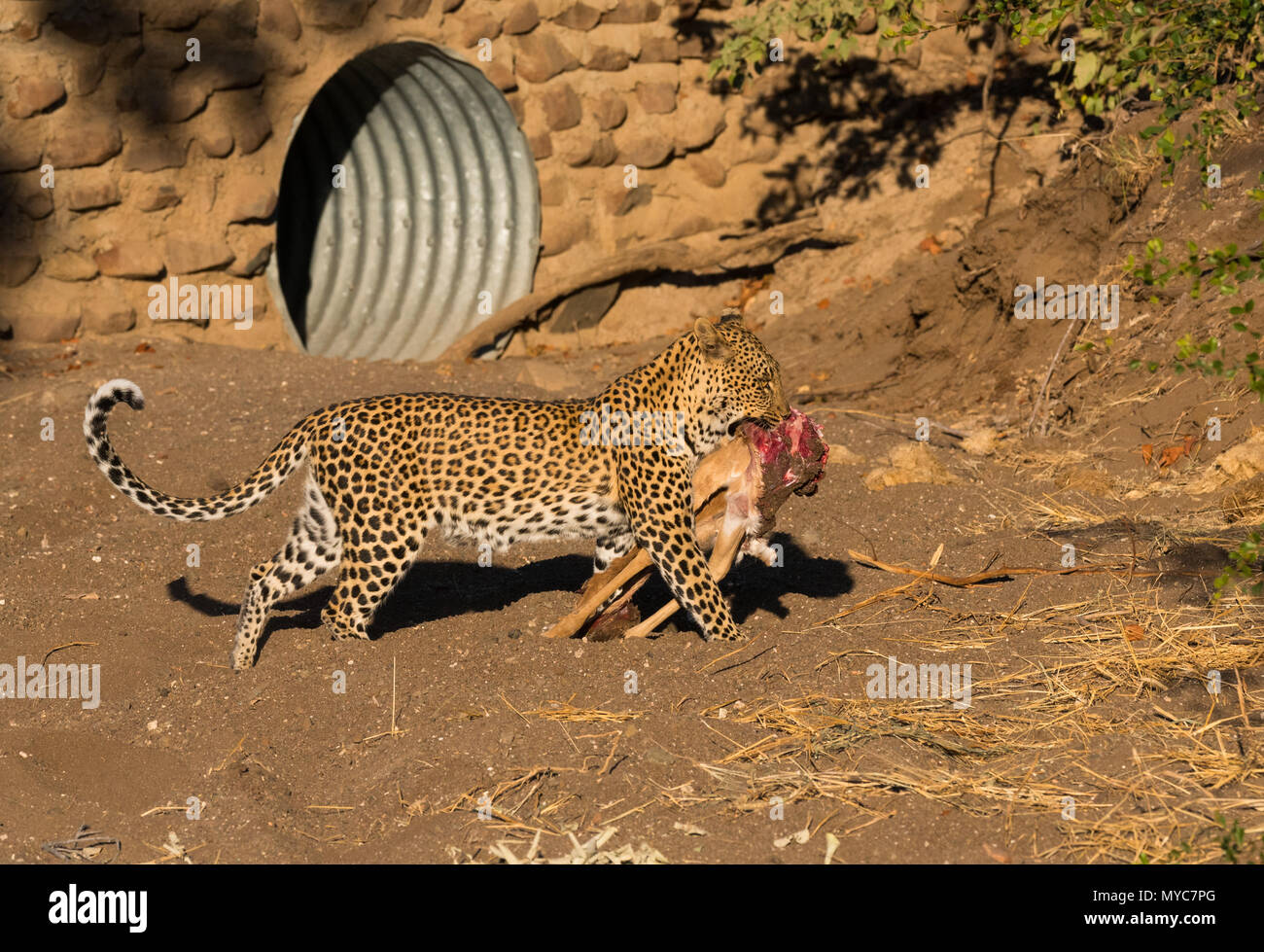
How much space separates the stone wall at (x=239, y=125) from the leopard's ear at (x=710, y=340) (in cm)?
552

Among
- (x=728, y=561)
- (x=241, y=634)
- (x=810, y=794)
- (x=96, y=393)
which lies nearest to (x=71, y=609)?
(x=241, y=634)

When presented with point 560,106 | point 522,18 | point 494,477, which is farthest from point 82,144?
point 494,477

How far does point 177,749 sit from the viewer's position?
605cm

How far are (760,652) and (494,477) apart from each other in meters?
1.46

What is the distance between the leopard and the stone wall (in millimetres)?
4566

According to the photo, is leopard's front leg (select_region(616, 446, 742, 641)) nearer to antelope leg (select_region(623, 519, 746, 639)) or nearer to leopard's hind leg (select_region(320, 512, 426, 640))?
antelope leg (select_region(623, 519, 746, 639))

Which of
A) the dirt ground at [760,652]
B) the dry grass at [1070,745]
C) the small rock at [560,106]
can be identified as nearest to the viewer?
the dry grass at [1070,745]

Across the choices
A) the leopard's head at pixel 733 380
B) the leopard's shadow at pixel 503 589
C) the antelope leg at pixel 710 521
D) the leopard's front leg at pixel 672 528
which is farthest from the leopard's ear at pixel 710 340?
the leopard's shadow at pixel 503 589

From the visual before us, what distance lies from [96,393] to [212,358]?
4.72 m

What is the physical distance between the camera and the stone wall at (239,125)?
1022 centimetres

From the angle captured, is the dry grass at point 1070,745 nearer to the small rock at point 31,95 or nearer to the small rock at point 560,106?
the small rock at point 560,106

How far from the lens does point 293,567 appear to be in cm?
665

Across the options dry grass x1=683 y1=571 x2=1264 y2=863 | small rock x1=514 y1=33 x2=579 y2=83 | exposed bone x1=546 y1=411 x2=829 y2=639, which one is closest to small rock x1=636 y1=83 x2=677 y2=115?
small rock x1=514 y1=33 x2=579 y2=83
